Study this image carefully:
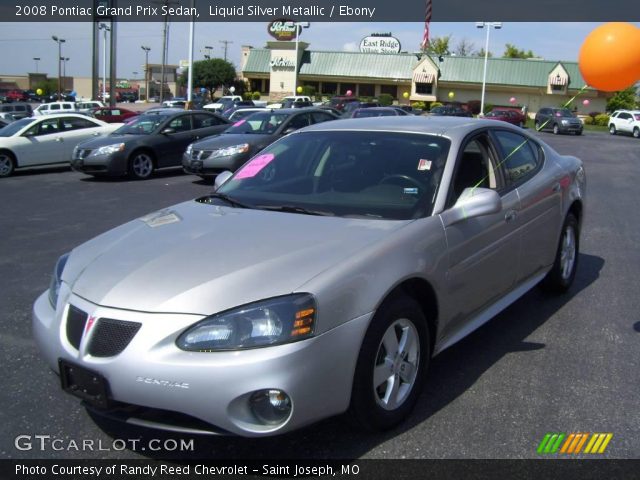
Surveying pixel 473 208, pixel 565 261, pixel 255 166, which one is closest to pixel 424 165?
pixel 473 208

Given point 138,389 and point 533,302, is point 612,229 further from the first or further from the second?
point 138,389

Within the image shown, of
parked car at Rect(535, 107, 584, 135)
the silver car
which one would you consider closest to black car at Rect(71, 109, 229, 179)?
the silver car

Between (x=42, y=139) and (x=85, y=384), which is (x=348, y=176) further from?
(x=42, y=139)

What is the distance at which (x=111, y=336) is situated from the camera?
9.32 ft

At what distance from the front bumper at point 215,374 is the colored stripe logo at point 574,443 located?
1.15 metres

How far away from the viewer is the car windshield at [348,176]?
3.83 m

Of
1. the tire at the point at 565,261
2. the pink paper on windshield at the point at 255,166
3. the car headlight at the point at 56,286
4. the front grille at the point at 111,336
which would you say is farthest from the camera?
the tire at the point at 565,261

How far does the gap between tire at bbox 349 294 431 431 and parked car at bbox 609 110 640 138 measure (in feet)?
133

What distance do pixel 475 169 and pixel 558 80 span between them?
196 feet

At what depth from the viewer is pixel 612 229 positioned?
8.94 meters

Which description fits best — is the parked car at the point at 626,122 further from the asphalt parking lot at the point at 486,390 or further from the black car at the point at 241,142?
the asphalt parking lot at the point at 486,390

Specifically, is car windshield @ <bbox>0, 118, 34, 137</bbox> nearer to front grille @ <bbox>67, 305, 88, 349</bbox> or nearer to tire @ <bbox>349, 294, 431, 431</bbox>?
front grille @ <bbox>67, 305, 88, 349</bbox>

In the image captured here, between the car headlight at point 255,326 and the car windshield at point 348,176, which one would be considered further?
the car windshield at point 348,176

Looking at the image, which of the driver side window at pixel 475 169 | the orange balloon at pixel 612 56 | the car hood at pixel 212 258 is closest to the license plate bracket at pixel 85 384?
the car hood at pixel 212 258
